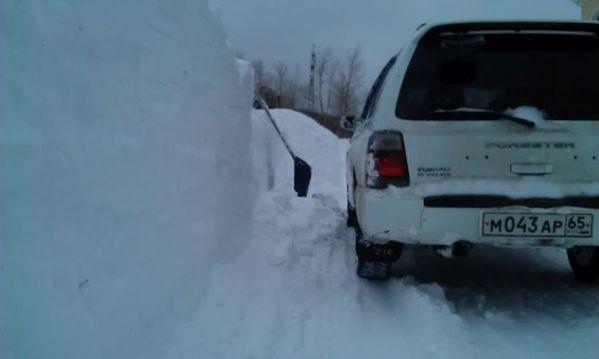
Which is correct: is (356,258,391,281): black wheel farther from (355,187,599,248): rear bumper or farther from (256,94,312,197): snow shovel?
(256,94,312,197): snow shovel

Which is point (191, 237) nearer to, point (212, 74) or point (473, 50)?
point (212, 74)

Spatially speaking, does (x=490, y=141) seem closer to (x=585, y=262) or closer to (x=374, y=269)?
(x=374, y=269)

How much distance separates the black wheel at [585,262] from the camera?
3.93 meters

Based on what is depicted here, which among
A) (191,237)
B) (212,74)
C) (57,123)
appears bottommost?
(191,237)

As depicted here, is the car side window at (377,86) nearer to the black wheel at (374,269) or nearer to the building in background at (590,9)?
the black wheel at (374,269)

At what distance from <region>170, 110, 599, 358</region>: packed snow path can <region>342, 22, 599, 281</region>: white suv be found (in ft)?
1.73

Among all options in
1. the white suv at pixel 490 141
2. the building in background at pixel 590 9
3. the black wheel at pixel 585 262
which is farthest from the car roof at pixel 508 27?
the building in background at pixel 590 9

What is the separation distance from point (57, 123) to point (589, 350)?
9.73ft

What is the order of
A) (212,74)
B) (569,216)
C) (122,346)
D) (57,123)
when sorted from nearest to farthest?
1. (57,123)
2. (122,346)
3. (569,216)
4. (212,74)

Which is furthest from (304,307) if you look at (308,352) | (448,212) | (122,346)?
(122,346)

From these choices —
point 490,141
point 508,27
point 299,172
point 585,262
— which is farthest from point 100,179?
point 299,172

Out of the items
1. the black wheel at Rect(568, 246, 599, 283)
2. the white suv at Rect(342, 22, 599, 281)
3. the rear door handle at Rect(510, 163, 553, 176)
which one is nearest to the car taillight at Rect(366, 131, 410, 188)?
the white suv at Rect(342, 22, 599, 281)

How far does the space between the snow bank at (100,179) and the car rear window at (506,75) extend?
5.16 feet

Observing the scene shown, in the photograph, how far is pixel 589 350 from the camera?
2.83 meters
